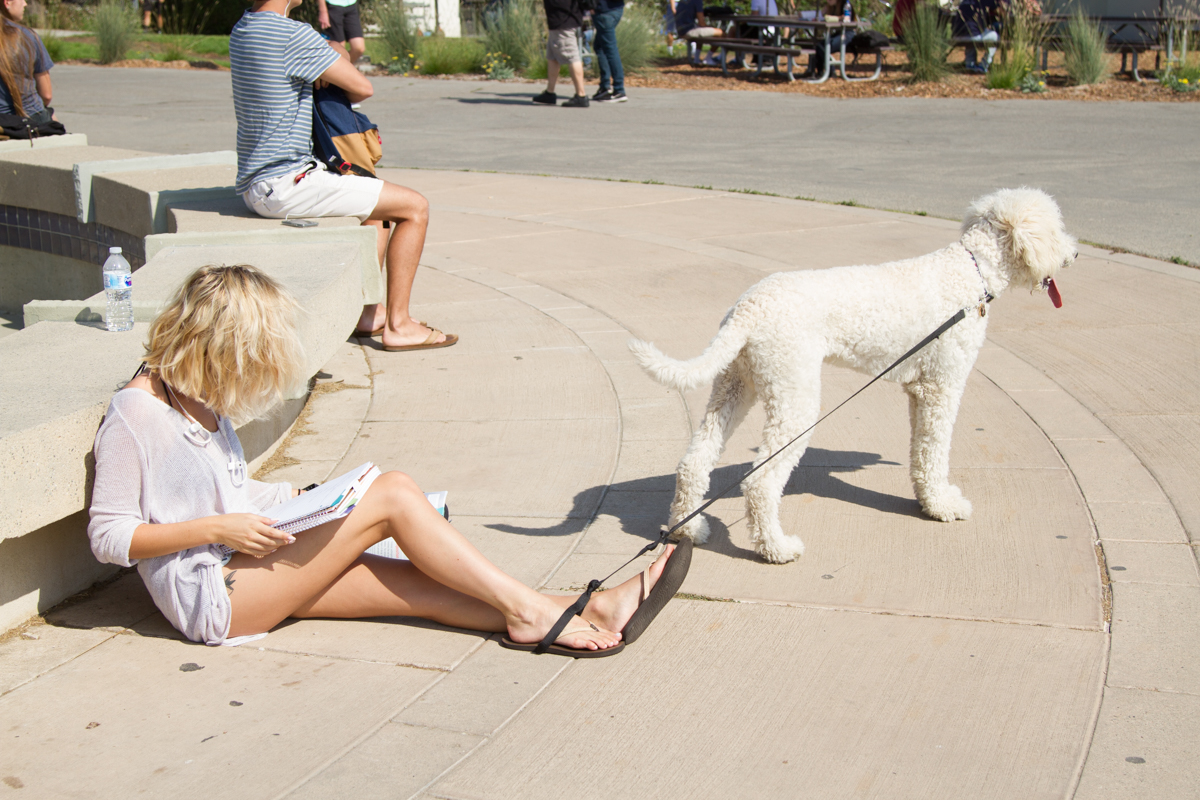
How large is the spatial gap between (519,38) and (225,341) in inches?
732

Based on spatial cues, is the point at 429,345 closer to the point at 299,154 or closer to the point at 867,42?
the point at 299,154

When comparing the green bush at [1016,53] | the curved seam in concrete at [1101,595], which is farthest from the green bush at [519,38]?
the curved seam in concrete at [1101,595]

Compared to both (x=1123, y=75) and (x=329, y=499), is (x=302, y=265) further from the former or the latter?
(x=1123, y=75)

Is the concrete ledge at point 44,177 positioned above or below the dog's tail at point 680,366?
above

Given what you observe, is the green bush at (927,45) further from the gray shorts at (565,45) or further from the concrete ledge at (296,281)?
the concrete ledge at (296,281)

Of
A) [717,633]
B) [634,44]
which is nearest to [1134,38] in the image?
[634,44]

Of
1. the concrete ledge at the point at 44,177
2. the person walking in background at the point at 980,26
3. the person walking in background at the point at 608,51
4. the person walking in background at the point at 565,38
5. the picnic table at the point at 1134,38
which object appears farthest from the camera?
the person walking in background at the point at 980,26

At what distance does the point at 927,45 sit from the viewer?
1803cm

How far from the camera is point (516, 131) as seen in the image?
575 inches

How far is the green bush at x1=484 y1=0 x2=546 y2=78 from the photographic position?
20547 mm

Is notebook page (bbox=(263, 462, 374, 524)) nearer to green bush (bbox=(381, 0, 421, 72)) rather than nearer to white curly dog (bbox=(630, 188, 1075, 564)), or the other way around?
white curly dog (bbox=(630, 188, 1075, 564))

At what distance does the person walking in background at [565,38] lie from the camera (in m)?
15.6

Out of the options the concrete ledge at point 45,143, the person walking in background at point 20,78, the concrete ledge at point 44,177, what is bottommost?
the concrete ledge at point 44,177

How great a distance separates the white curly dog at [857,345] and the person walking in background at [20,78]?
7.18 m
